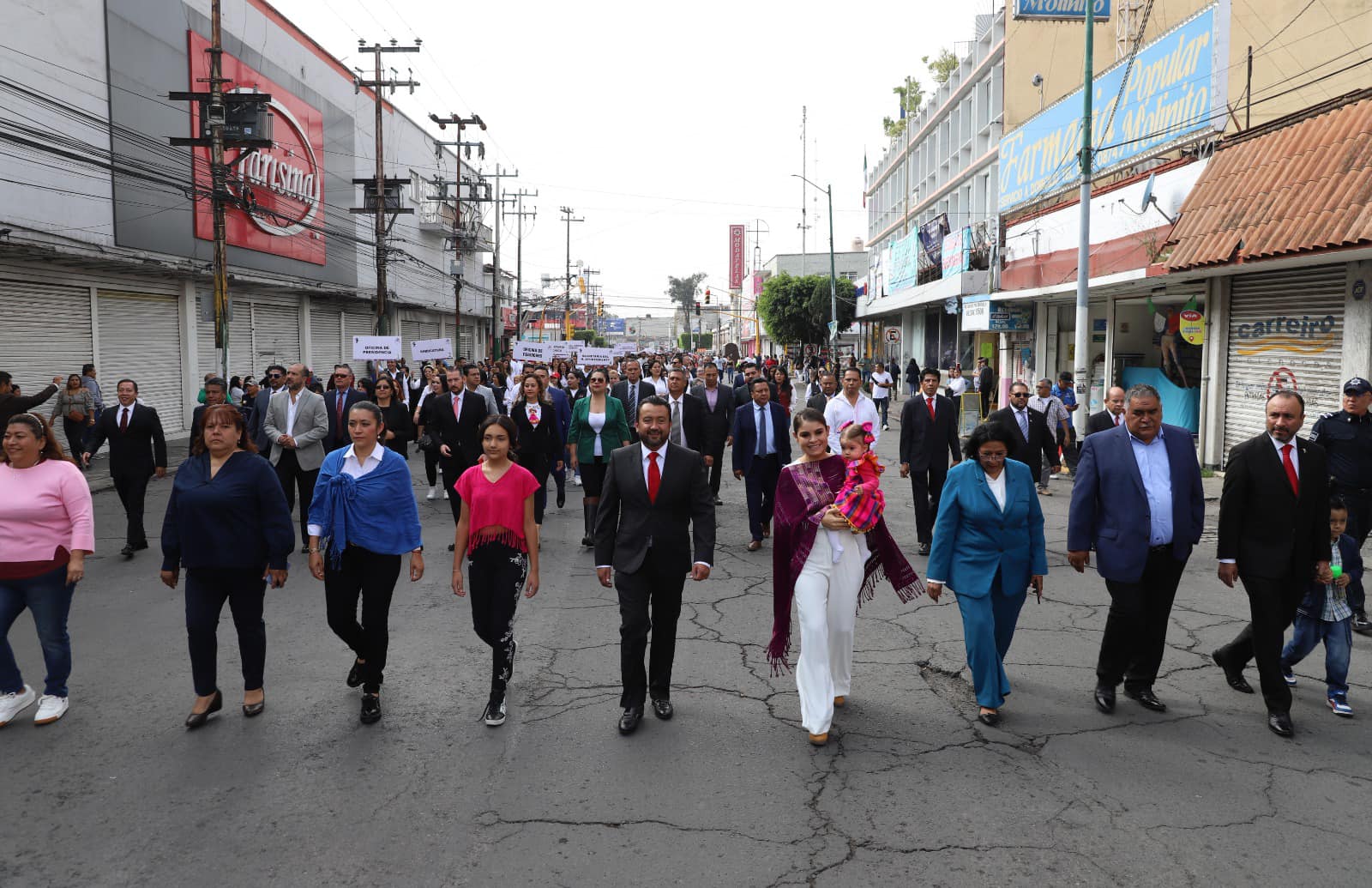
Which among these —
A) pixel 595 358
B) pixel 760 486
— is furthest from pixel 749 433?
pixel 595 358

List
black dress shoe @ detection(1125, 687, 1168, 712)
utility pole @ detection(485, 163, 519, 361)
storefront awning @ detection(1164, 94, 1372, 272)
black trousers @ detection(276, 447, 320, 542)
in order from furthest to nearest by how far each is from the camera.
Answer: utility pole @ detection(485, 163, 519, 361) < storefront awning @ detection(1164, 94, 1372, 272) < black trousers @ detection(276, 447, 320, 542) < black dress shoe @ detection(1125, 687, 1168, 712)

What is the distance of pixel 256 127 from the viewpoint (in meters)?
20.5

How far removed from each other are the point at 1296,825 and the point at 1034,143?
21.0 meters

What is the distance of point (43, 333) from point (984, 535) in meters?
20.0

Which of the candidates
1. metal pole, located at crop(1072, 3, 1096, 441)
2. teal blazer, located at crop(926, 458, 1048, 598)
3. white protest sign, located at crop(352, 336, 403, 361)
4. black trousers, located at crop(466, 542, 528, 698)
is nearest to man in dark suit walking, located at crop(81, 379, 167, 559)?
black trousers, located at crop(466, 542, 528, 698)

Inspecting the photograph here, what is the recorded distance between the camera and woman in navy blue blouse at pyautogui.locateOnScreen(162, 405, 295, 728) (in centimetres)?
508

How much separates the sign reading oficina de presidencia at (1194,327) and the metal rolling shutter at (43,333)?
19838mm

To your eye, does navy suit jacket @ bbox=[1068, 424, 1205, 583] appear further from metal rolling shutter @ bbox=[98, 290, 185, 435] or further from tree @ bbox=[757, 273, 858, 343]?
tree @ bbox=[757, 273, 858, 343]

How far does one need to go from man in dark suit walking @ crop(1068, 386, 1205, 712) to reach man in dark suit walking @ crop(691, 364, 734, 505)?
5.01 m

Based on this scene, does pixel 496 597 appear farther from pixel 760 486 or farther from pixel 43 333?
pixel 43 333

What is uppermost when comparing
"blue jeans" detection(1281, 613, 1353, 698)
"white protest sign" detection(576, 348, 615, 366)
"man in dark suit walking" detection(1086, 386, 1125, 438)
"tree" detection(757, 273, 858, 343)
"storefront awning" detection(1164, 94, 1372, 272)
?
"tree" detection(757, 273, 858, 343)

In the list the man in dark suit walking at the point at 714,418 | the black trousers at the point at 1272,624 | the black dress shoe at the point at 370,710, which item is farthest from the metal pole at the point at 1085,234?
the black dress shoe at the point at 370,710

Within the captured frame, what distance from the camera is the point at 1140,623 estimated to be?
535cm

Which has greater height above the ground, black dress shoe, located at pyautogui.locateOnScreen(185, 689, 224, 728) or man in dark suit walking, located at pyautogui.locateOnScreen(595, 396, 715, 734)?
man in dark suit walking, located at pyautogui.locateOnScreen(595, 396, 715, 734)
